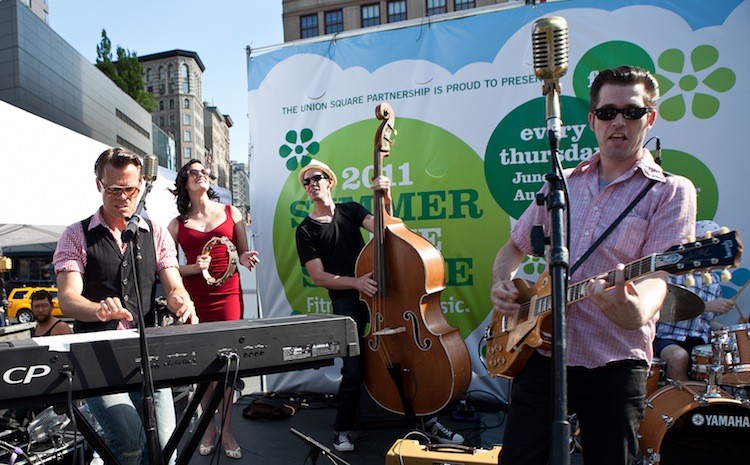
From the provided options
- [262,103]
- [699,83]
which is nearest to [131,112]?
[262,103]

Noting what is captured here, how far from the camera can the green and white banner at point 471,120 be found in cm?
384

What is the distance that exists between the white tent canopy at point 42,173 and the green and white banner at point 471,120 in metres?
1.47

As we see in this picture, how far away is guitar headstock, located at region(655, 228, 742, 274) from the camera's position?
133cm

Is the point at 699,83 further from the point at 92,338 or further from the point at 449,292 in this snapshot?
the point at 92,338

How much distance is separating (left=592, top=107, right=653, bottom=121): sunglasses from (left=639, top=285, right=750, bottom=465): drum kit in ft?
6.12

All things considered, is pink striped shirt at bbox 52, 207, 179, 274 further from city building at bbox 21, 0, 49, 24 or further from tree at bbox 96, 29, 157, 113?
city building at bbox 21, 0, 49, 24

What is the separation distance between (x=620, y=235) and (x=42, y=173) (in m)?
4.58

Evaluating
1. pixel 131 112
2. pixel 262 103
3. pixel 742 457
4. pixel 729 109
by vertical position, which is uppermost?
pixel 131 112

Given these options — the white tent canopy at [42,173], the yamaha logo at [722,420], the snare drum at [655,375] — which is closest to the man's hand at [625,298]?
the yamaha logo at [722,420]

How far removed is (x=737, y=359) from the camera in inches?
114

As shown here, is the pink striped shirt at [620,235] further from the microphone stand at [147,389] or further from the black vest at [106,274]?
the black vest at [106,274]

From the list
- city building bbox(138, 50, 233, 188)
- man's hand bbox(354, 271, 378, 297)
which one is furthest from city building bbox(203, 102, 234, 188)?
man's hand bbox(354, 271, 378, 297)

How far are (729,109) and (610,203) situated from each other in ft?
9.47

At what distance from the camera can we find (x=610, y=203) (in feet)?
5.66
